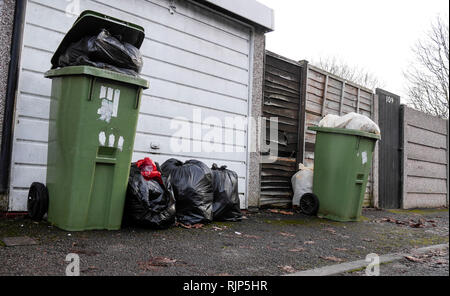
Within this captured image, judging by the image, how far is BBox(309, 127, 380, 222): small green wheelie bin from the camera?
4.98 m

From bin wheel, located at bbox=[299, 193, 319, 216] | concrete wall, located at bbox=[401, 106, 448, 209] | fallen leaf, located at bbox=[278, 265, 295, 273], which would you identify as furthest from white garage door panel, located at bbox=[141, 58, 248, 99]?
concrete wall, located at bbox=[401, 106, 448, 209]

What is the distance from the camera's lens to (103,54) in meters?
3.04

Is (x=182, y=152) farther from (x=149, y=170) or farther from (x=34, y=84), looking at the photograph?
(x=34, y=84)

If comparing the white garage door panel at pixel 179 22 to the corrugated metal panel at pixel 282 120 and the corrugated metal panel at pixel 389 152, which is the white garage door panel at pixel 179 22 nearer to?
the corrugated metal panel at pixel 282 120

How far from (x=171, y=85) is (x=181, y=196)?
155cm

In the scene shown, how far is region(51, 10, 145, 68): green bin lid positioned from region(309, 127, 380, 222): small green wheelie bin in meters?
3.00

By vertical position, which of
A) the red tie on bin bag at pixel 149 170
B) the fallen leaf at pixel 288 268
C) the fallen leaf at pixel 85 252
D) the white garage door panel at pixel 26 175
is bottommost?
Answer: the fallen leaf at pixel 288 268

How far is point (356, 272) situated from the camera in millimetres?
2533

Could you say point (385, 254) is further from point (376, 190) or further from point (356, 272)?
point (376, 190)

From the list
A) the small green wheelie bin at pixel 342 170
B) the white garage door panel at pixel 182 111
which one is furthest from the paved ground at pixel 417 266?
the white garage door panel at pixel 182 111

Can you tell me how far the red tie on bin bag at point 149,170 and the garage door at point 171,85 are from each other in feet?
2.36

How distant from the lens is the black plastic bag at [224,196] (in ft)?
13.7
